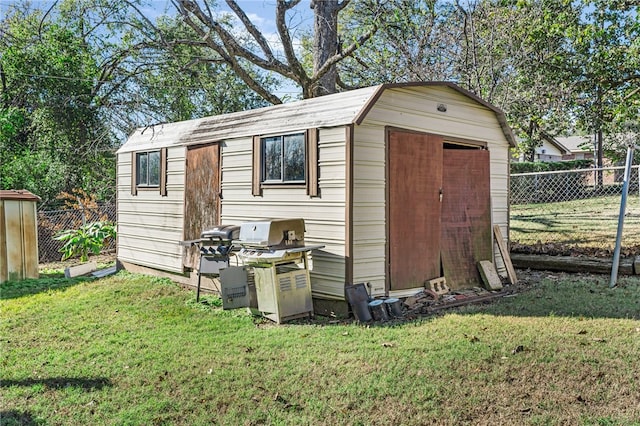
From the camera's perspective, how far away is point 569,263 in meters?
7.72

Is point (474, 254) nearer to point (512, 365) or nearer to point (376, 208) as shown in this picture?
point (376, 208)

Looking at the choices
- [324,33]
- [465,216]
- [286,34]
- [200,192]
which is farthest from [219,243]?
[324,33]

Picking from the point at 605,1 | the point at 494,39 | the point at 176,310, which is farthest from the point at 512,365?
the point at 605,1

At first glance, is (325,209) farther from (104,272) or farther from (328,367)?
(104,272)

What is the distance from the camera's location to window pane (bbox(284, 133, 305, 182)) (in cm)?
605

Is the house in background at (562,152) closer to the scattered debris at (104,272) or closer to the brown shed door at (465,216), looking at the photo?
the brown shed door at (465,216)

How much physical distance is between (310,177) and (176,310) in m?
2.40

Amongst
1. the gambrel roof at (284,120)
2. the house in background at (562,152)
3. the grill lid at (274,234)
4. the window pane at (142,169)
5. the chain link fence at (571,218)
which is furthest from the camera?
the house in background at (562,152)

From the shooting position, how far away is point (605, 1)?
11641mm

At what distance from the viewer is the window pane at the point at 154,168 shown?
8.48 m

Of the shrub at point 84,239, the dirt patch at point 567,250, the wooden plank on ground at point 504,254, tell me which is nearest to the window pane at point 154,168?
the shrub at point 84,239

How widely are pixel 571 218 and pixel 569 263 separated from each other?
4.96m

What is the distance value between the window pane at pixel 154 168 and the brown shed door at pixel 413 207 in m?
4.48

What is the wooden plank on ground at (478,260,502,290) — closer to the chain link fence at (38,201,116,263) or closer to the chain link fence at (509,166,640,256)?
the chain link fence at (509,166,640,256)
